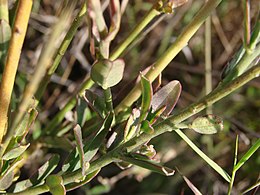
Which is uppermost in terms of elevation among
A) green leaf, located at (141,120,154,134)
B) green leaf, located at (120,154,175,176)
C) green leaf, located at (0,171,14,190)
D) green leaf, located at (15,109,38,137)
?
green leaf, located at (15,109,38,137)

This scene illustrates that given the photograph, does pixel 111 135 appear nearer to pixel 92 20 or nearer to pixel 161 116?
pixel 161 116

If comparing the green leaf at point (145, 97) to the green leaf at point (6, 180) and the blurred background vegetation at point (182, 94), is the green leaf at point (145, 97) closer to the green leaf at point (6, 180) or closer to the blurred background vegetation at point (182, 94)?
the green leaf at point (6, 180)

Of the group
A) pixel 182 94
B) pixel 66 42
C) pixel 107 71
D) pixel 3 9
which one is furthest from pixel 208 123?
pixel 182 94

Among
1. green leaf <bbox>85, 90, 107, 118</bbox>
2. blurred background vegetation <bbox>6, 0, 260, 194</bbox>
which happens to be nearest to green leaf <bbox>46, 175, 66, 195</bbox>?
green leaf <bbox>85, 90, 107, 118</bbox>

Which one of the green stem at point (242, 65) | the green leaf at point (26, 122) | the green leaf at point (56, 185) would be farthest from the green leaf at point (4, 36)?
the green stem at point (242, 65)

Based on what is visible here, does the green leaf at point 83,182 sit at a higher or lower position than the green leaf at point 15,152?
lower

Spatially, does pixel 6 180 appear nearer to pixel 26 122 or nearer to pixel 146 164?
pixel 26 122

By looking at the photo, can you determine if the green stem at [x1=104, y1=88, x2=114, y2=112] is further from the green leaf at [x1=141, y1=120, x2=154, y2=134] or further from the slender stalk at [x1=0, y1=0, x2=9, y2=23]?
the slender stalk at [x1=0, y1=0, x2=9, y2=23]
